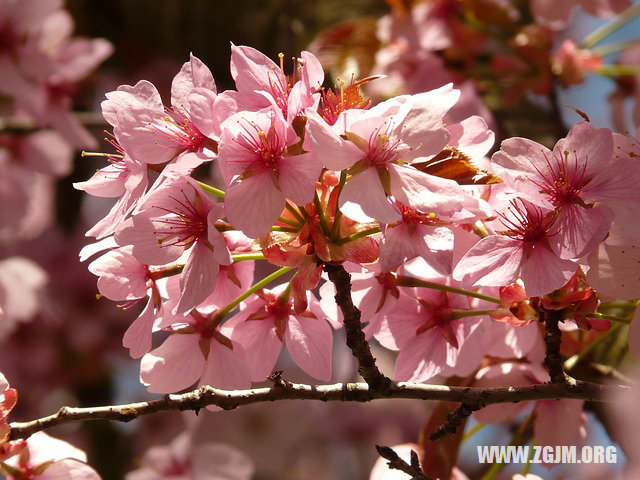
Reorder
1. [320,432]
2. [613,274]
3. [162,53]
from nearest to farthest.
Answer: [613,274], [162,53], [320,432]

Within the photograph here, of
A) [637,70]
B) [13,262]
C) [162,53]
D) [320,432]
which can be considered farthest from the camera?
[320,432]

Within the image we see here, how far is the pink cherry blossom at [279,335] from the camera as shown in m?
0.59

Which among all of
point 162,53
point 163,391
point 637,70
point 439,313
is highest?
point 162,53

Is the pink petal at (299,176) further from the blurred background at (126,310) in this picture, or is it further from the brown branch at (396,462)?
the blurred background at (126,310)

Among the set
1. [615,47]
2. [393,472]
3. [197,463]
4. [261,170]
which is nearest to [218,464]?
[197,463]

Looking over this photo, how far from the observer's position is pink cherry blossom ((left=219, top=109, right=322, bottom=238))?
1.61 ft

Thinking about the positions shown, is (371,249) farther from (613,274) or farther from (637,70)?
(637,70)

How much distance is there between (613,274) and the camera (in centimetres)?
50

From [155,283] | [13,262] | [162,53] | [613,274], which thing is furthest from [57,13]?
[613,274]

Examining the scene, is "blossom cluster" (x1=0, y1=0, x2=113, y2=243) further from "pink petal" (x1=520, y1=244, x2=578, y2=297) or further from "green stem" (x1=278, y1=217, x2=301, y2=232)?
"pink petal" (x1=520, y1=244, x2=578, y2=297)

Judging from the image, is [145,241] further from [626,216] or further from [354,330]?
[626,216]

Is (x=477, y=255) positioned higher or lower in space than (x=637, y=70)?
lower

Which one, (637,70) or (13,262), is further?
(13,262)

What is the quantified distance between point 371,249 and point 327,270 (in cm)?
4
